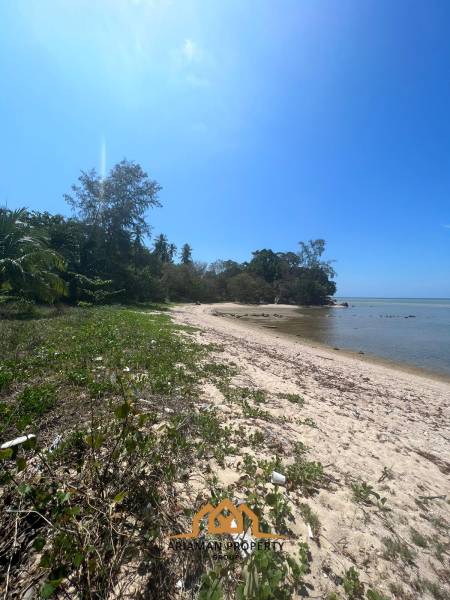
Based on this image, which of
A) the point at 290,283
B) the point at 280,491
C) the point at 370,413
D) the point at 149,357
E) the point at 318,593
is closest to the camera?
the point at 318,593

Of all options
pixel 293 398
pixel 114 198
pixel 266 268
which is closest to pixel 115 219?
pixel 114 198

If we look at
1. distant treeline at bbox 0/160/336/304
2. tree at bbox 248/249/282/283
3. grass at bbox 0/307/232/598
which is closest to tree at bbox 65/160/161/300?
distant treeline at bbox 0/160/336/304

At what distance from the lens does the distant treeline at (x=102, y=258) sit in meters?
14.4

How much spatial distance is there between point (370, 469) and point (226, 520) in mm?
2631

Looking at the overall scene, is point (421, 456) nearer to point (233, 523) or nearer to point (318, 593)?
point (318, 593)

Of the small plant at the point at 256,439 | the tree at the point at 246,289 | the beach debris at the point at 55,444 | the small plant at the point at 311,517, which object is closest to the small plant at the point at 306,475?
the small plant at the point at 311,517

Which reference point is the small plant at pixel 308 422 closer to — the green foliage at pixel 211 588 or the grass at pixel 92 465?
the grass at pixel 92 465

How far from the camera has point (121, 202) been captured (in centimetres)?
3144

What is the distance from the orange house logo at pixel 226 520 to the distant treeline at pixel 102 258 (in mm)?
14762

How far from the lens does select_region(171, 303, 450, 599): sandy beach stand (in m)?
2.29

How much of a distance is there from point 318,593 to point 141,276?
32.3 metres

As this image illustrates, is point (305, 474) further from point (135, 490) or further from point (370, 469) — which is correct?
point (135, 490)

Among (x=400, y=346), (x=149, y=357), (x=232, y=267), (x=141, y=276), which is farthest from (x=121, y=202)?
(x=232, y=267)

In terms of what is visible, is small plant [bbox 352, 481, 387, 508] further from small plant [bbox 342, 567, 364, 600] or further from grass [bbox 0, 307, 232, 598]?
grass [bbox 0, 307, 232, 598]
